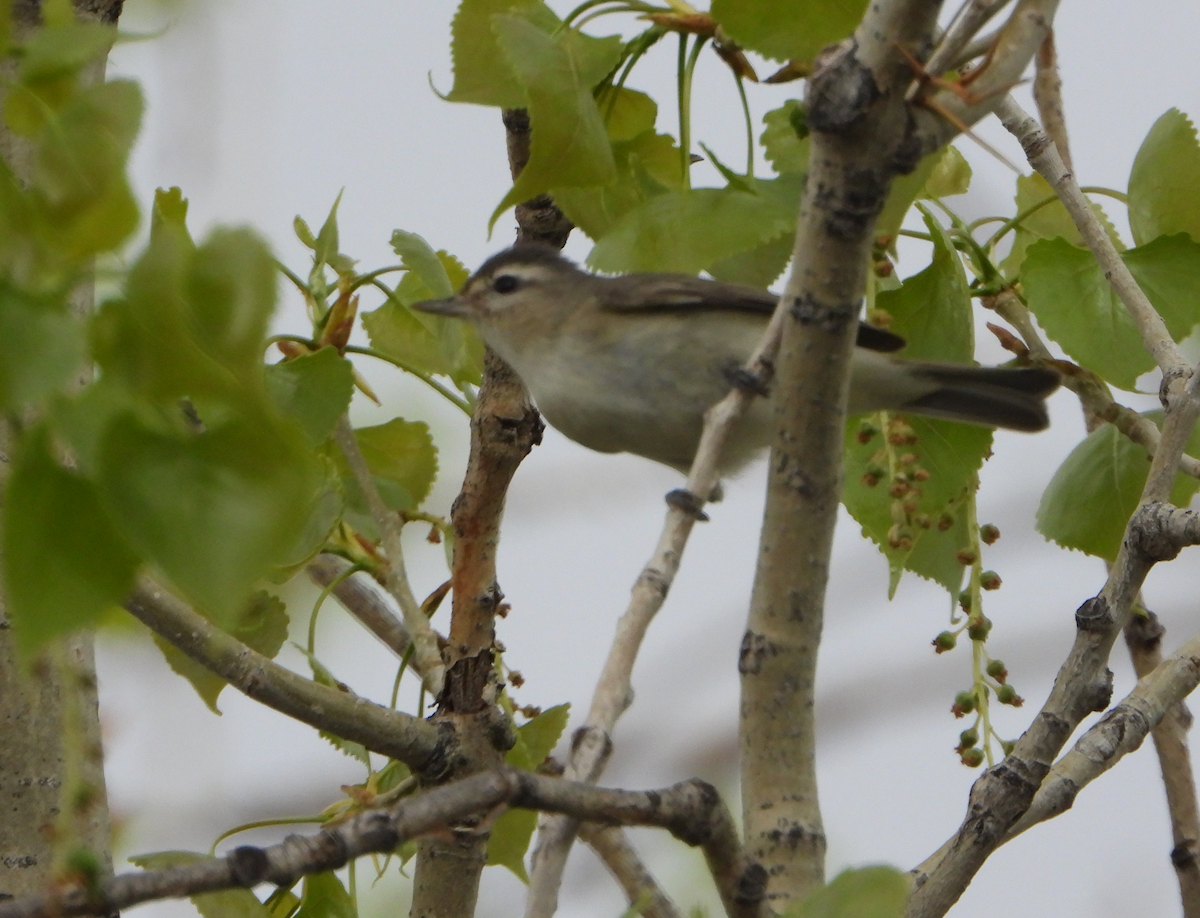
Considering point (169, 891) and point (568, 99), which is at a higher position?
point (568, 99)

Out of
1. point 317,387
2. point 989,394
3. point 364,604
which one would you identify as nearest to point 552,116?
point 317,387

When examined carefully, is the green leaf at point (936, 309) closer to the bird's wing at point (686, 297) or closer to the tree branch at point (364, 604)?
the bird's wing at point (686, 297)

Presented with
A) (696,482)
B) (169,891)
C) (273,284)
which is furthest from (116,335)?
(696,482)

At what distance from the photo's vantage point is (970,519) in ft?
8.58

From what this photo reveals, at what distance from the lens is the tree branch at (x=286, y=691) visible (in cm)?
184

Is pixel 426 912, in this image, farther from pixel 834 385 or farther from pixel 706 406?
pixel 706 406

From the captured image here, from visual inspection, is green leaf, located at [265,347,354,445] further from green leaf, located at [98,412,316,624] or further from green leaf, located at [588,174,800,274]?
green leaf, located at [98,412,316,624]

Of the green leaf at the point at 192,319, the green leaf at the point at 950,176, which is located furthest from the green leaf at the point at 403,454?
the green leaf at the point at 192,319

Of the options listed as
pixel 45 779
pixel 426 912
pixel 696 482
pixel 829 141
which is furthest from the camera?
pixel 426 912

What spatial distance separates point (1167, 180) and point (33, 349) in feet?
7.62

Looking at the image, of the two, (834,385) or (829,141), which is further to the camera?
(834,385)

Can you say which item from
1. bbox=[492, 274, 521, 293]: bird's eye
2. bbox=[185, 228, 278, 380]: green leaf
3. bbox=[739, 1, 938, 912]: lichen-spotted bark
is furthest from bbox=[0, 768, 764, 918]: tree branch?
bbox=[492, 274, 521, 293]: bird's eye

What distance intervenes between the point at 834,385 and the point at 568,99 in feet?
2.26

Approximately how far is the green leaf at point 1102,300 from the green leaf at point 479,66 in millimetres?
1026
